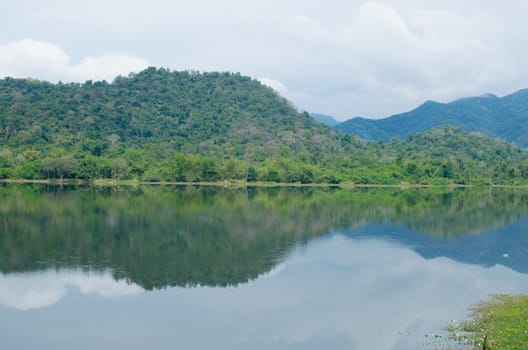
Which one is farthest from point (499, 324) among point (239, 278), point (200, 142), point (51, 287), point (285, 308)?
point (200, 142)

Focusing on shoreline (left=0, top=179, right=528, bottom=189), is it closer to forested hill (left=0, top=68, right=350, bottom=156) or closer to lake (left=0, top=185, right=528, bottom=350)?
forested hill (left=0, top=68, right=350, bottom=156)

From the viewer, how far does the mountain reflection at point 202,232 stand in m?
23.1

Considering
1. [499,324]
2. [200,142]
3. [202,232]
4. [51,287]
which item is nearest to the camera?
[499,324]

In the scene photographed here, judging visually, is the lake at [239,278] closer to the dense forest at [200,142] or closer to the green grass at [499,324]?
the green grass at [499,324]

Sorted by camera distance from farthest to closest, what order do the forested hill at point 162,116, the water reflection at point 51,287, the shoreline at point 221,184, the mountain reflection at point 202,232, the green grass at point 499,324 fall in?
1. the forested hill at point 162,116
2. the shoreline at point 221,184
3. the mountain reflection at point 202,232
4. the water reflection at point 51,287
5. the green grass at point 499,324

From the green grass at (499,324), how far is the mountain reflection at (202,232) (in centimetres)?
840

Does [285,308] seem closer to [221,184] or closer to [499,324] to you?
[499,324]

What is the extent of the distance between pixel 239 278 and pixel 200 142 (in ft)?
350

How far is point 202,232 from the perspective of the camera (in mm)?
32719

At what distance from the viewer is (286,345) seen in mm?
14531

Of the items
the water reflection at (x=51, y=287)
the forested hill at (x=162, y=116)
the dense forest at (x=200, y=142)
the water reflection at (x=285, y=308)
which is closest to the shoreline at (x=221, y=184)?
the dense forest at (x=200, y=142)

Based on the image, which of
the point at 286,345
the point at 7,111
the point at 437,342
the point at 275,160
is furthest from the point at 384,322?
the point at 7,111

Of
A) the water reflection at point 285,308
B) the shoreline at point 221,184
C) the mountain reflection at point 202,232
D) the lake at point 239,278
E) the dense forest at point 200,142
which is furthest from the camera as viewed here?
the dense forest at point 200,142

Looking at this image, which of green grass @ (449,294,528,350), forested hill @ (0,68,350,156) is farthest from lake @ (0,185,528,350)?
forested hill @ (0,68,350,156)
